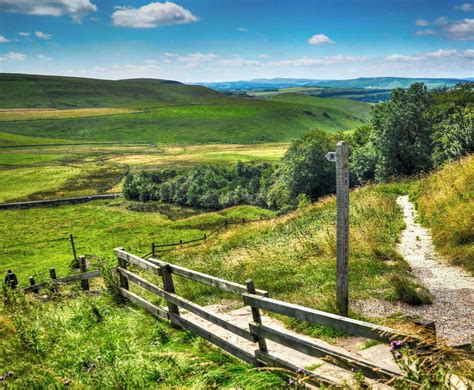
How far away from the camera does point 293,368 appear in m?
5.41

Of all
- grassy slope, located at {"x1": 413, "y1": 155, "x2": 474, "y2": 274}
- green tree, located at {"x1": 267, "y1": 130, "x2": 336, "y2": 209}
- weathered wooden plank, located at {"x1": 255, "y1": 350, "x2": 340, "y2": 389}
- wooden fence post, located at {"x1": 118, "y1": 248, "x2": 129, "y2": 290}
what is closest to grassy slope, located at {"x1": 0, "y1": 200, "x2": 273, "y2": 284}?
green tree, located at {"x1": 267, "y1": 130, "x2": 336, "y2": 209}

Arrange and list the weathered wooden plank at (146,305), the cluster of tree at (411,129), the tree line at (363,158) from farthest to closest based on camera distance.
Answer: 1. the cluster of tree at (411,129)
2. the tree line at (363,158)
3. the weathered wooden plank at (146,305)

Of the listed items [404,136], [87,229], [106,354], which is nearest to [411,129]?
[404,136]

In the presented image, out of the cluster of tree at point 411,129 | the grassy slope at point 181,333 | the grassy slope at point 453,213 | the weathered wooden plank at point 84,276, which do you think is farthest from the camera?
the cluster of tree at point 411,129

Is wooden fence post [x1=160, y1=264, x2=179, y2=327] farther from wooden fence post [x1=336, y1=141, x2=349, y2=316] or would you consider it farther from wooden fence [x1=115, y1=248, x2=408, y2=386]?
wooden fence post [x1=336, y1=141, x2=349, y2=316]

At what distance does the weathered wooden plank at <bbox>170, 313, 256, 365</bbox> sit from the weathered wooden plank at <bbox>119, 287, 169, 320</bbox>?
38cm

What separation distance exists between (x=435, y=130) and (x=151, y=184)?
266 ft

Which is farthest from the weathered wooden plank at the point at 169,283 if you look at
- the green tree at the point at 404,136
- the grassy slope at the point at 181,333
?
the green tree at the point at 404,136

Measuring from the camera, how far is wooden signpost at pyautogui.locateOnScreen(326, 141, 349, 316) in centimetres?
716

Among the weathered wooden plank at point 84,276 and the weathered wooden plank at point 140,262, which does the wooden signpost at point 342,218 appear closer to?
the weathered wooden plank at point 140,262

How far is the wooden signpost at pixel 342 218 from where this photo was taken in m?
7.16

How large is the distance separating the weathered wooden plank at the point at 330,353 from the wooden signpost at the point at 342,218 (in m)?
2.23

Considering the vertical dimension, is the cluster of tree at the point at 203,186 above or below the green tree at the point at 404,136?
below

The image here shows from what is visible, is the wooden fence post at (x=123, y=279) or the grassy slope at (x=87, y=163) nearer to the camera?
the wooden fence post at (x=123, y=279)
